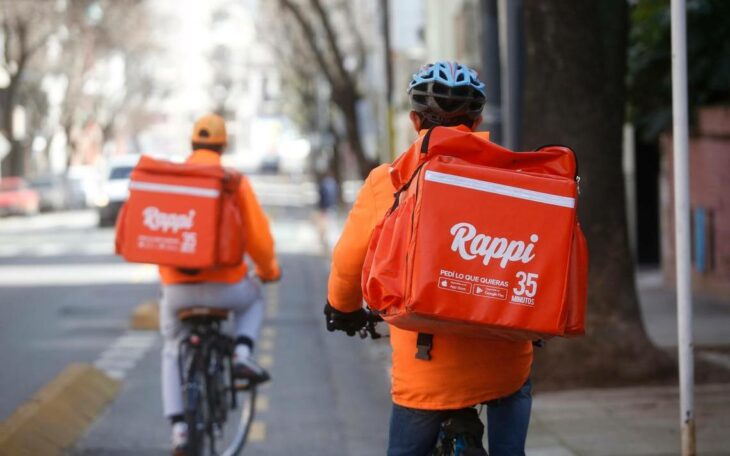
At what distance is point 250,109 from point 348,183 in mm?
92048

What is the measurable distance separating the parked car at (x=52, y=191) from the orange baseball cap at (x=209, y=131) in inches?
1978

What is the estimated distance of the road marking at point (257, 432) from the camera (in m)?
9.03

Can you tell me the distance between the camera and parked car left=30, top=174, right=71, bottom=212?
57438mm

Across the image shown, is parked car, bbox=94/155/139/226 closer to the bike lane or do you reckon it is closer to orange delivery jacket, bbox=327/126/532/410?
the bike lane

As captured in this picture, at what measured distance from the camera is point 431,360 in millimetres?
4484

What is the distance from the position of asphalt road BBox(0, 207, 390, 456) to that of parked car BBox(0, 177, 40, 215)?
27.1m

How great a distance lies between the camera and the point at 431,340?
14.6 feet

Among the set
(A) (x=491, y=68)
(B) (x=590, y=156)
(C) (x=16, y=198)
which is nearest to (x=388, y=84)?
(A) (x=491, y=68)

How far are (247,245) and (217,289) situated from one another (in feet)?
0.98

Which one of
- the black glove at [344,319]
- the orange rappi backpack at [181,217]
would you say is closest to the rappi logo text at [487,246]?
the black glove at [344,319]

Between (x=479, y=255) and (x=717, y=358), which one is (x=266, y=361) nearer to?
(x=717, y=358)

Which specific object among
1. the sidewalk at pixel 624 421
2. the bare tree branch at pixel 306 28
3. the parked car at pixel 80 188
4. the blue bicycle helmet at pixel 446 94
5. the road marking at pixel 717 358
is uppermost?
the bare tree branch at pixel 306 28

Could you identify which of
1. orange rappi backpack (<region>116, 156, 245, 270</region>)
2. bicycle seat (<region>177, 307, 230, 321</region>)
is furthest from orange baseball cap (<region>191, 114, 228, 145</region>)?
bicycle seat (<region>177, 307, 230, 321</region>)

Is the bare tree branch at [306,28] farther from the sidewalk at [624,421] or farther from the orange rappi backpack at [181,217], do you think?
the orange rappi backpack at [181,217]
